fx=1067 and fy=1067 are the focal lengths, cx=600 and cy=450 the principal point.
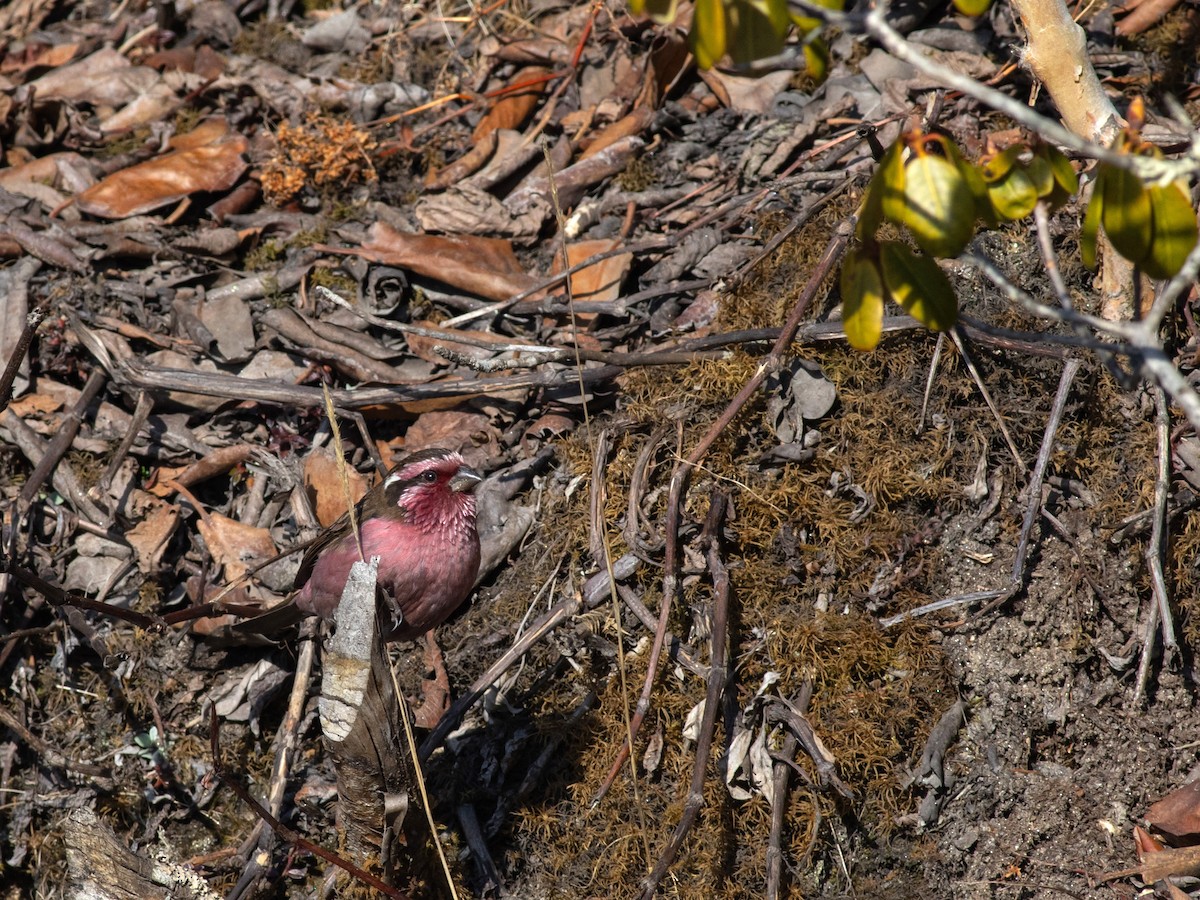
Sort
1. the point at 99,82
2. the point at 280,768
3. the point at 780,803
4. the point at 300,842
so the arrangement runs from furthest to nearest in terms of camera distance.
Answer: the point at 99,82 < the point at 280,768 < the point at 780,803 < the point at 300,842

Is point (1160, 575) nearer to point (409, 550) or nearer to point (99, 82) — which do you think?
point (409, 550)

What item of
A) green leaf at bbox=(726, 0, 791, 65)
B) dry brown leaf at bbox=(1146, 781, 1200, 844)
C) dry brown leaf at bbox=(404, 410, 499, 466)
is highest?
green leaf at bbox=(726, 0, 791, 65)

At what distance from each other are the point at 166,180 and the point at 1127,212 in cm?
518

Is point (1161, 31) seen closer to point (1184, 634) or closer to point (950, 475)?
point (950, 475)

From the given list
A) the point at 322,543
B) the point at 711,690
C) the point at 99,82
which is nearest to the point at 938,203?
the point at 711,690

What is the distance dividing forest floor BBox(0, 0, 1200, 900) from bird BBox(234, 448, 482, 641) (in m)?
0.43

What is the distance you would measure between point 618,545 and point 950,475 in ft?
4.41

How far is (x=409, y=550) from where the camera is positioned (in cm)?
401

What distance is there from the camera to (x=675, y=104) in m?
5.61

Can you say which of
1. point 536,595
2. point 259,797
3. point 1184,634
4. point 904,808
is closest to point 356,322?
point 536,595

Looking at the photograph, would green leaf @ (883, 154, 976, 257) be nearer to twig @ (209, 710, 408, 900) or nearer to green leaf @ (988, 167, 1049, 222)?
green leaf @ (988, 167, 1049, 222)

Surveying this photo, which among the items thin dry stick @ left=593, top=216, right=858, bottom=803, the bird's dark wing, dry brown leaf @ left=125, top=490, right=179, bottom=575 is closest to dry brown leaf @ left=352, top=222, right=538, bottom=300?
the bird's dark wing

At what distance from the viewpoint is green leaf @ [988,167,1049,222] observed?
2166mm

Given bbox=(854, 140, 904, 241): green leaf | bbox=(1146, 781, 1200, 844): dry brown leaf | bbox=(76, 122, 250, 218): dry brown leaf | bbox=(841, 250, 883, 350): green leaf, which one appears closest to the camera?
bbox=(854, 140, 904, 241): green leaf
